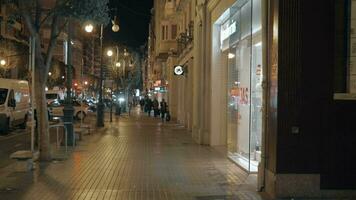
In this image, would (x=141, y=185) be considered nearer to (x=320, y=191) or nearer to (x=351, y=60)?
(x=320, y=191)

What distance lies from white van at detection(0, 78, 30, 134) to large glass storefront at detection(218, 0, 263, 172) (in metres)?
12.3

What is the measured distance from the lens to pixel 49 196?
10.6m

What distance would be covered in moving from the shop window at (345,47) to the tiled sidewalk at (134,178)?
252 cm

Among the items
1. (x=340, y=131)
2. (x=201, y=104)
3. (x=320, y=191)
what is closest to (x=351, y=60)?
(x=340, y=131)

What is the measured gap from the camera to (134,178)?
41.8 ft

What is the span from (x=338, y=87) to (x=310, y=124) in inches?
33.0

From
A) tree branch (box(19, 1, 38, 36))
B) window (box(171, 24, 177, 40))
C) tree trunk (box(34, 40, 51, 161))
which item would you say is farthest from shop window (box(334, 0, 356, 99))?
window (box(171, 24, 177, 40))

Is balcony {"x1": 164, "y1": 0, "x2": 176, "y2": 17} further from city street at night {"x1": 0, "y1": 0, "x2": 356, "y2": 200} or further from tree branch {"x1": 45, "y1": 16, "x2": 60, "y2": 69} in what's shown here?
tree branch {"x1": 45, "y1": 16, "x2": 60, "y2": 69}

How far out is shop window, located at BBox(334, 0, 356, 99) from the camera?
10.6 meters

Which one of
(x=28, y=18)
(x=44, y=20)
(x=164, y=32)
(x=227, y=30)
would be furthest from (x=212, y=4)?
(x=164, y=32)

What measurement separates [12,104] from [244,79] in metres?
15.7

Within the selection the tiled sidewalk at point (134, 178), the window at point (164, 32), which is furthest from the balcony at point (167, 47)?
the tiled sidewalk at point (134, 178)

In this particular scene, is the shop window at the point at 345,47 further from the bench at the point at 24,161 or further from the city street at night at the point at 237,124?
the bench at the point at 24,161

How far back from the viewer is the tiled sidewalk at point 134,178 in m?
10.8
